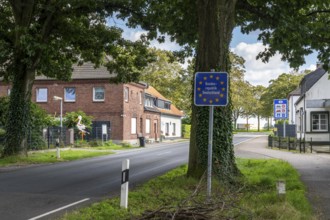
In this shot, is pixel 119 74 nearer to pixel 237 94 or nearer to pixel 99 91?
pixel 99 91

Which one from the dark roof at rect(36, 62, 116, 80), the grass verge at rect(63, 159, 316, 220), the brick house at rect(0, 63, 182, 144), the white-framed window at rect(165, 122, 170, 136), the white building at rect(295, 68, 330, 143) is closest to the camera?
the grass verge at rect(63, 159, 316, 220)

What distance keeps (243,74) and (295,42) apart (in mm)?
53767

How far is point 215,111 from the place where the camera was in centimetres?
1168

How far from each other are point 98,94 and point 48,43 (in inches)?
890

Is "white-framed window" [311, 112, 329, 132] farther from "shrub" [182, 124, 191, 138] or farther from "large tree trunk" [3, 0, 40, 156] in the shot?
"shrub" [182, 124, 191, 138]

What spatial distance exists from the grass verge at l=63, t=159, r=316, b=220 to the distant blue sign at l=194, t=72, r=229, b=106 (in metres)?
1.66

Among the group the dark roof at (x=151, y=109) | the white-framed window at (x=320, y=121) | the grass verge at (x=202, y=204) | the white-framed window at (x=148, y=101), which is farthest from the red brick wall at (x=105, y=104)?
the grass verge at (x=202, y=204)

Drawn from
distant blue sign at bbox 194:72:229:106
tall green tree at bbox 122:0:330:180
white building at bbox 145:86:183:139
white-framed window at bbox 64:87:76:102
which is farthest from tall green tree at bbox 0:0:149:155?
white building at bbox 145:86:183:139

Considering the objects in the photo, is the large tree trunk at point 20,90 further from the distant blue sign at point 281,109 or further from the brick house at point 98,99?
the brick house at point 98,99

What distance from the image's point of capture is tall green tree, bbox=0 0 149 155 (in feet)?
65.5

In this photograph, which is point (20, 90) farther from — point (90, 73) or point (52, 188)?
point (90, 73)

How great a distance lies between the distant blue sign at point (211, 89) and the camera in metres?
8.81

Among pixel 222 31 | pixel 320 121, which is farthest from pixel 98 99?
pixel 222 31

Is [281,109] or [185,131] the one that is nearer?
[281,109]
